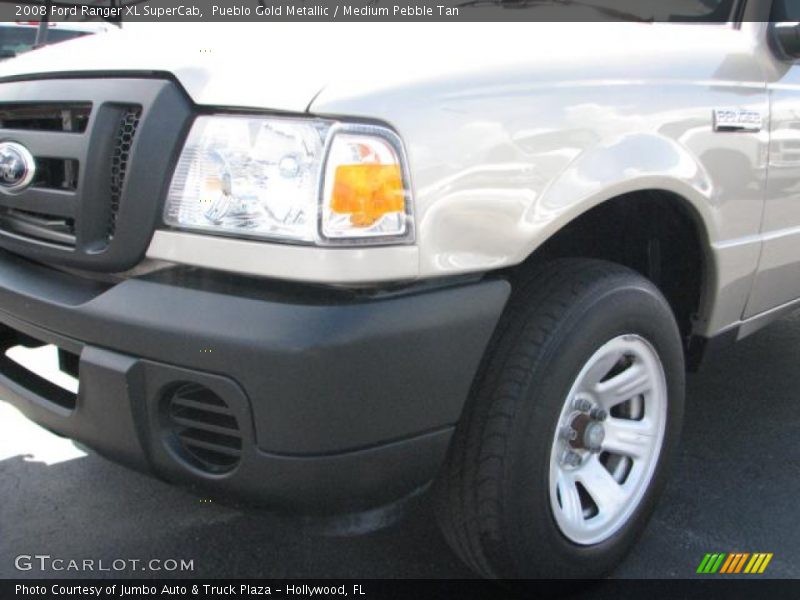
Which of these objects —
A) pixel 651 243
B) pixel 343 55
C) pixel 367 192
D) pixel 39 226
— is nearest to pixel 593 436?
pixel 651 243

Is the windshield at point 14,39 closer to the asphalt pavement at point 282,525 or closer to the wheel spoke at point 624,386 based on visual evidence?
the asphalt pavement at point 282,525

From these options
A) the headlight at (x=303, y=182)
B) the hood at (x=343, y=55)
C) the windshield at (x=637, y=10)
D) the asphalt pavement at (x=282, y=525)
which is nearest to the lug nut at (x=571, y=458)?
the asphalt pavement at (x=282, y=525)

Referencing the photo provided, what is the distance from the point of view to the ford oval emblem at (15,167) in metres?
1.94

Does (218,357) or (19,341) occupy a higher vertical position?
(218,357)

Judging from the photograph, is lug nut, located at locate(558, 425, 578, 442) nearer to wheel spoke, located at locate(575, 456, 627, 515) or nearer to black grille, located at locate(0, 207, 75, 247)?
wheel spoke, located at locate(575, 456, 627, 515)

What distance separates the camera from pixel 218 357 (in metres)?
1.55

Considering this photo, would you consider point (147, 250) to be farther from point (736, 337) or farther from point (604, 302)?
point (736, 337)

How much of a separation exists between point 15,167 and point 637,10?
6.39 ft

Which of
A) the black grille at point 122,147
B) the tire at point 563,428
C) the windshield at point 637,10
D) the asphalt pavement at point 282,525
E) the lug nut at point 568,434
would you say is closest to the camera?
the black grille at point 122,147

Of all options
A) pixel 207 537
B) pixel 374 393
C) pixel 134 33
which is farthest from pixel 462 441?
pixel 134 33

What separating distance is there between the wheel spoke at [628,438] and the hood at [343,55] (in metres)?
0.97

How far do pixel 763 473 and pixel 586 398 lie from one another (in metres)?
1.23

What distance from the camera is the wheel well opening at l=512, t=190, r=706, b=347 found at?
224 cm

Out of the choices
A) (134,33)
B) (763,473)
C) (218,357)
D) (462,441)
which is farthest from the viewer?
(763,473)
